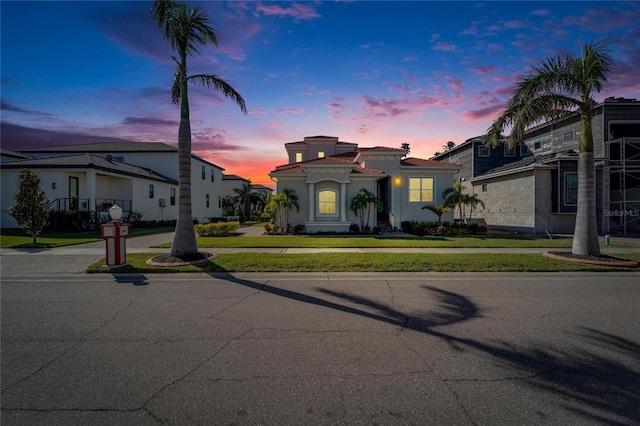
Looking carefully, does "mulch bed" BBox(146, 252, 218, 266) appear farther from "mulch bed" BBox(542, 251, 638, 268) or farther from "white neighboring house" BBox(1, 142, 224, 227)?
"white neighboring house" BBox(1, 142, 224, 227)

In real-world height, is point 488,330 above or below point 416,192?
below

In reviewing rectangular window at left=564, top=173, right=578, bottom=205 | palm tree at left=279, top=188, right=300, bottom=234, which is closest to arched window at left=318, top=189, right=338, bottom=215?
palm tree at left=279, top=188, right=300, bottom=234

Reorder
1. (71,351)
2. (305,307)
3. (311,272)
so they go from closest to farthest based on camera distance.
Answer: (71,351)
(305,307)
(311,272)

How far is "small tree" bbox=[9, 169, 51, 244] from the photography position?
13203mm

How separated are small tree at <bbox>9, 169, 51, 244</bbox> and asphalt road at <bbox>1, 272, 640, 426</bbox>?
30.9 ft

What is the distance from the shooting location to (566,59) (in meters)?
10.5

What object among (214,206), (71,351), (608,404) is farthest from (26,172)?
(214,206)

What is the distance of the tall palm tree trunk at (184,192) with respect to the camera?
992 centimetres

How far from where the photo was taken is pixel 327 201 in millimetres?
20375

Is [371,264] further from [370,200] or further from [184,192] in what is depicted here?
[370,200]

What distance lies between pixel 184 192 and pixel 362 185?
13.6m

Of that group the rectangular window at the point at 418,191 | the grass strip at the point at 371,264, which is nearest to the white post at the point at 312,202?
the rectangular window at the point at 418,191

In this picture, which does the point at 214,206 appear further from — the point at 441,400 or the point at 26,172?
the point at 441,400

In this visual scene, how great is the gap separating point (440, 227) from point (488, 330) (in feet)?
51.5
